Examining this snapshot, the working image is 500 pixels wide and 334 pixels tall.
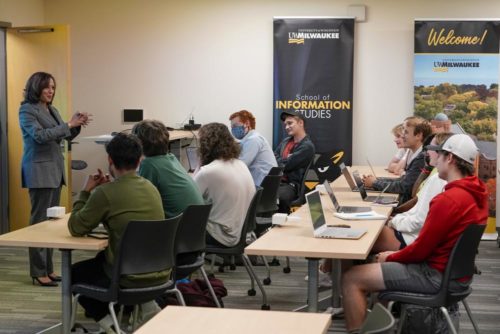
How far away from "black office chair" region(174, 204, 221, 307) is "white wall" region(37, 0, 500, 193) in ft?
16.4

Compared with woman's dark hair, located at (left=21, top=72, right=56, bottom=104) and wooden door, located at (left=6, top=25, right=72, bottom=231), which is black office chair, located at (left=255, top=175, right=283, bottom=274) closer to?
woman's dark hair, located at (left=21, top=72, right=56, bottom=104)


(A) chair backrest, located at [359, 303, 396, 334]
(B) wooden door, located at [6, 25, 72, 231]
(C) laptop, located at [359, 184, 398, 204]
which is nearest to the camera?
(A) chair backrest, located at [359, 303, 396, 334]

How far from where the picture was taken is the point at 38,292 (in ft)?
20.9

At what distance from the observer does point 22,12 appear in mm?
9398

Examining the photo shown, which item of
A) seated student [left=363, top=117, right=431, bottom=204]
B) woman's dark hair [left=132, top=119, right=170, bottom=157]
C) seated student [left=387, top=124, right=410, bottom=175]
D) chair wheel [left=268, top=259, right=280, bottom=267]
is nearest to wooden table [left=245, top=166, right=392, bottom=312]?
woman's dark hair [left=132, top=119, right=170, bottom=157]

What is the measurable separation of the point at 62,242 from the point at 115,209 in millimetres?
317

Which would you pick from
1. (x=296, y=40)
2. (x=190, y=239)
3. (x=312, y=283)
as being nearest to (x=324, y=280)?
(x=190, y=239)

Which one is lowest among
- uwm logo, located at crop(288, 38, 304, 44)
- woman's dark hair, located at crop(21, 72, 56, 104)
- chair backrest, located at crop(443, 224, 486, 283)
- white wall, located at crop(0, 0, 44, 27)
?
chair backrest, located at crop(443, 224, 486, 283)

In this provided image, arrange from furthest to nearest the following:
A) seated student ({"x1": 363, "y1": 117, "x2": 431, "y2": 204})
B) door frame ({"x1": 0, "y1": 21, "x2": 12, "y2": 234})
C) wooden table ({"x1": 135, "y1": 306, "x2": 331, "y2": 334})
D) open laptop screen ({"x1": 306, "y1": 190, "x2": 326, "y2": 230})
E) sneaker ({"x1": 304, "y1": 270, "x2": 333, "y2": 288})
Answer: door frame ({"x1": 0, "y1": 21, "x2": 12, "y2": 234}) → seated student ({"x1": 363, "y1": 117, "x2": 431, "y2": 204}) → sneaker ({"x1": 304, "y1": 270, "x2": 333, "y2": 288}) → open laptop screen ({"x1": 306, "y1": 190, "x2": 326, "y2": 230}) → wooden table ({"x1": 135, "y1": 306, "x2": 331, "y2": 334})

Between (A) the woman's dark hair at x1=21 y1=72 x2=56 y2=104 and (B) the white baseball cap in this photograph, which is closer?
(B) the white baseball cap

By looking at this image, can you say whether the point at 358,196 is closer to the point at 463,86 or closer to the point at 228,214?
the point at 228,214

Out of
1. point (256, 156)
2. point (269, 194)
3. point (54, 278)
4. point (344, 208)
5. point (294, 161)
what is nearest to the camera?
point (344, 208)

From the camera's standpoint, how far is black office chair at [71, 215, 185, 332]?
4.08m

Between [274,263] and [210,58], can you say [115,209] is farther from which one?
[210,58]
